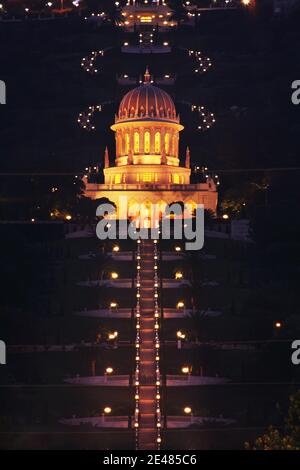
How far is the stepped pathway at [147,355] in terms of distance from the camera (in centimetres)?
7200

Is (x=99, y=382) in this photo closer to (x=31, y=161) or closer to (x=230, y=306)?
(x=230, y=306)

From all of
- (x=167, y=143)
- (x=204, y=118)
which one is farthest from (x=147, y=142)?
(x=204, y=118)

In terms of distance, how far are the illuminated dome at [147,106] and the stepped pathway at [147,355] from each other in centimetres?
2517

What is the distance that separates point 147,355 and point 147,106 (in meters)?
46.3

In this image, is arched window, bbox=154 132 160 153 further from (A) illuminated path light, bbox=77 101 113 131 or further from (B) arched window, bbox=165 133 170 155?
(A) illuminated path light, bbox=77 101 113 131

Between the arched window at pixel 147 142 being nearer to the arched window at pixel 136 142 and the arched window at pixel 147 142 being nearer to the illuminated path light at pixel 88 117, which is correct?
the arched window at pixel 136 142

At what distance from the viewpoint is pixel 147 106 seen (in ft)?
418

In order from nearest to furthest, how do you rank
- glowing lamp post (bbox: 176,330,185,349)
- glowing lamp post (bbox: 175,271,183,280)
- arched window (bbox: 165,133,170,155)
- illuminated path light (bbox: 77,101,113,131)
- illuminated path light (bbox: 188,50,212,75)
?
glowing lamp post (bbox: 176,330,185,349)
glowing lamp post (bbox: 175,271,183,280)
arched window (bbox: 165,133,170,155)
illuminated path light (bbox: 77,101,113,131)
illuminated path light (bbox: 188,50,212,75)

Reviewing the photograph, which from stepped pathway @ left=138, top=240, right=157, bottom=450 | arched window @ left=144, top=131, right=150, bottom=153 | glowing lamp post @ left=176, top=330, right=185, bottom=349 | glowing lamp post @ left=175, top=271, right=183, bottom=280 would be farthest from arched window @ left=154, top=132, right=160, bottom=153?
glowing lamp post @ left=176, top=330, right=185, bottom=349

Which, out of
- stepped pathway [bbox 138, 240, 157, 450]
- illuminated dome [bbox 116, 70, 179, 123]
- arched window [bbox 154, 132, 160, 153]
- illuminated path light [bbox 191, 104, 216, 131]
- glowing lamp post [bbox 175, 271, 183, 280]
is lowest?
stepped pathway [bbox 138, 240, 157, 450]

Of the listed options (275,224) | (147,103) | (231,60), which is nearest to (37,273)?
(275,224)

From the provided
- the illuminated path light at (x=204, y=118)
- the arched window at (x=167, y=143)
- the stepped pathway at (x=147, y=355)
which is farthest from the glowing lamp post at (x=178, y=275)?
the illuminated path light at (x=204, y=118)

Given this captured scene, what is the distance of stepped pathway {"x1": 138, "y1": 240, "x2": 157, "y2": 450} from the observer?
7200 cm

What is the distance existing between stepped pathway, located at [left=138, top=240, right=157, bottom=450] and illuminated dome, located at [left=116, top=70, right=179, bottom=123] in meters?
25.2
